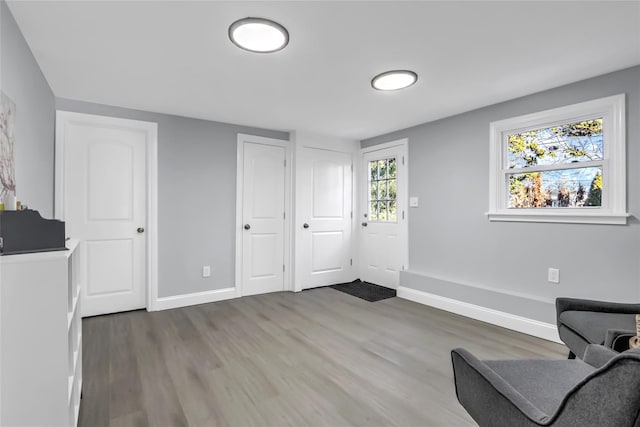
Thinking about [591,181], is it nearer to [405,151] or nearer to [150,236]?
[405,151]

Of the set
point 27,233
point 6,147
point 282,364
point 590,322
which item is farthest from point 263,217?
point 590,322

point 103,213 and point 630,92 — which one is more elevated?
point 630,92

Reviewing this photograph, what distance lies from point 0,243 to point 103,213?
2353mm

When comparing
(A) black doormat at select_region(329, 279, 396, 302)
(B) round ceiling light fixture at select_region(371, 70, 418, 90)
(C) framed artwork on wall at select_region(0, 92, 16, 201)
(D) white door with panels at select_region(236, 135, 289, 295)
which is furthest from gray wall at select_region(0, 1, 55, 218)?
(A) black doormat at select_region(329, 279, 396, 302)

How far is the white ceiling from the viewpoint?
1746mm

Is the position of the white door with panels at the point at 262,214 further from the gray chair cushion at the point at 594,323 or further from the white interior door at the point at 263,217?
the gray chair cushion at the point at 594,323

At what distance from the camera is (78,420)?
1696mm

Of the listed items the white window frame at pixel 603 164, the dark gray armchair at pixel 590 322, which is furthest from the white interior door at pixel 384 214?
the dark gray armchair at pixel 590 322

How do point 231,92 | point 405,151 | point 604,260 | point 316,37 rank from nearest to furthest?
point 316,37, point 604,260, point 231,92, point 405,151

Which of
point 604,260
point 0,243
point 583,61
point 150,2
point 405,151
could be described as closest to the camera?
point 0,243

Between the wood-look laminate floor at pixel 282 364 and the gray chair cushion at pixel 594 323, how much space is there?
619mm

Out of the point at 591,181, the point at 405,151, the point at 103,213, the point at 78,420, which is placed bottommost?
the point at 78,420

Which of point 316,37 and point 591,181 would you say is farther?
point 591,181

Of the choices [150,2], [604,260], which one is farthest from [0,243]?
[604,260]
